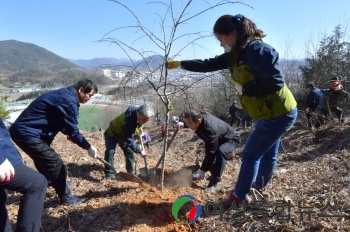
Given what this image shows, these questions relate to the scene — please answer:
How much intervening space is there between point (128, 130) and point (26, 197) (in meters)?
2.51

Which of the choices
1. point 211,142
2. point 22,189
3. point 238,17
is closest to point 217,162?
point 211,142

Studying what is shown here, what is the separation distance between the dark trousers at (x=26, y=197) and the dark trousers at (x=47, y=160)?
39.3 inches

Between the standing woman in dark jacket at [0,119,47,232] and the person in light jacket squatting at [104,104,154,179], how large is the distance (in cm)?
221

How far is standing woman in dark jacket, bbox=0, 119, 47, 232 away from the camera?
1980mm

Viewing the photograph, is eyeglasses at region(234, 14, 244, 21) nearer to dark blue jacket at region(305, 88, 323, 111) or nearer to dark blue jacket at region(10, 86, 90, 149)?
dark blue jacket at region(10, 86, 90, 149)

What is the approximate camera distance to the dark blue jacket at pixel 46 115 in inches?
118

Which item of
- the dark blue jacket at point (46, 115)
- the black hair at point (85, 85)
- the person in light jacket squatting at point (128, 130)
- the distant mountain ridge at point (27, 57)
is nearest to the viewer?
the dark blue jacket at point (46, 115)

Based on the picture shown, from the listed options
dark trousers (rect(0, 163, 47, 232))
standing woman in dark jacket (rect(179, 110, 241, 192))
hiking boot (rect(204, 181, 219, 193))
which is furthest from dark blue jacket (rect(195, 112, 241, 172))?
dark trousers (rect(0, 163, 47, 232))

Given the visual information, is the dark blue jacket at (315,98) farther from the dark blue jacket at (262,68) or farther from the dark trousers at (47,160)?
the dark trousers at (47,160)

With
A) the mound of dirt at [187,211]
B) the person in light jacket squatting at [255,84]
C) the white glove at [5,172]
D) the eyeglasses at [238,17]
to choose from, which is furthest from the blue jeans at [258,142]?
the white glove at [5,172]

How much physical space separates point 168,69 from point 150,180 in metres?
1.76

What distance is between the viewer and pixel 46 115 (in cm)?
307

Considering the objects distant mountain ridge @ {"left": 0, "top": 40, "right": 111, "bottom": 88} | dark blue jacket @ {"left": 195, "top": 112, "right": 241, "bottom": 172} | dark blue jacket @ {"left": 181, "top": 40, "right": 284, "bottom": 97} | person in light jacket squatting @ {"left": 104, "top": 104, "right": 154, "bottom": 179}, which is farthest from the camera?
distant mountain ridge @ {"left": 0, "top": 40, "right": 111, "bottom": 88}

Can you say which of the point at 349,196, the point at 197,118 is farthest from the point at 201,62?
the point at 349,196
